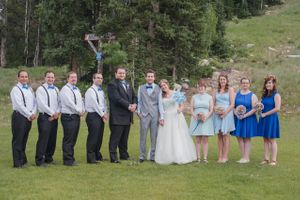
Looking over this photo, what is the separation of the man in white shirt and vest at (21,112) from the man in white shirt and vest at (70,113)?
0.61m

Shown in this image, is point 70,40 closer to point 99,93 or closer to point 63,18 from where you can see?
point 63,18

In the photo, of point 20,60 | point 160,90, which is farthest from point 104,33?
point 20,60

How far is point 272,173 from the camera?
980 centimetres

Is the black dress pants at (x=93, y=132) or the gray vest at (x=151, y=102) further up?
the gray vest at (x=151, y=102)

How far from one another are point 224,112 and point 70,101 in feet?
10.6

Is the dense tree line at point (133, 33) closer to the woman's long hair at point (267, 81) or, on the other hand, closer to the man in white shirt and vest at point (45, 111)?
the man in white shirt and vest at point (45, 111)

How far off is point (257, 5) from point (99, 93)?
5239cm

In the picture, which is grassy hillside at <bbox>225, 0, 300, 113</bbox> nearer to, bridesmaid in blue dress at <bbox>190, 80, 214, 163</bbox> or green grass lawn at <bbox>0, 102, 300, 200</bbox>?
bridesmaid in blue dress at <bbox>190, 80, 214, 163</bbox>

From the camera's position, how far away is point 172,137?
1103 centimetres

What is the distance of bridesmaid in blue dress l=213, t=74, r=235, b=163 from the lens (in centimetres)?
1077

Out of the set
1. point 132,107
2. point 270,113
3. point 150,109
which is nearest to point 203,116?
point 150,109

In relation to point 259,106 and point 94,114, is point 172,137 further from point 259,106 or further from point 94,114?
point 259,106

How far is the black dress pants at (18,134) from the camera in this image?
399 inches

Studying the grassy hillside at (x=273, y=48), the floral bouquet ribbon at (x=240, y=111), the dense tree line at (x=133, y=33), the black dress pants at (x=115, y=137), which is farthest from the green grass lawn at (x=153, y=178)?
the grassy hillside at (x=273, y=48)
